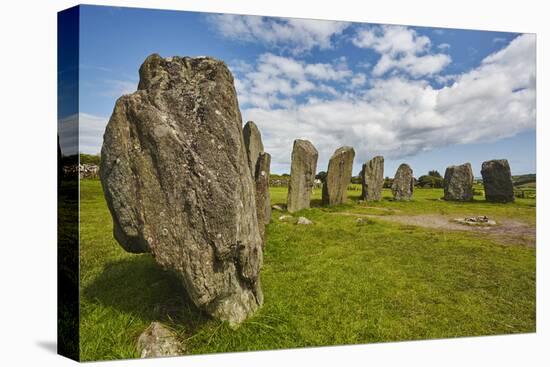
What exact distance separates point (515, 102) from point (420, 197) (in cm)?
835

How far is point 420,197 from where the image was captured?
19953 millimetres

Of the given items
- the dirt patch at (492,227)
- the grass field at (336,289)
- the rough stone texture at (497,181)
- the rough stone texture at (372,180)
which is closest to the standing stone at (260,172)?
the grass field at (336,289)

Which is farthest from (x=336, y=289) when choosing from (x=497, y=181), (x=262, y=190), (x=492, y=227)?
(x=497, y=181)

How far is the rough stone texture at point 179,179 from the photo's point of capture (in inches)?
300

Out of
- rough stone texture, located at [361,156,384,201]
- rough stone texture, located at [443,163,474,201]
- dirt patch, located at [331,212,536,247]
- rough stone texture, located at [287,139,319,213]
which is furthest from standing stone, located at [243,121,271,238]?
rough stone texture, located at [361,156,384,201]

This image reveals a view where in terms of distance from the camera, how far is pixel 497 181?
17.2 meters

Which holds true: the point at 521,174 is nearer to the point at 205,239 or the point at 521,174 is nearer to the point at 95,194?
the point at 205,239

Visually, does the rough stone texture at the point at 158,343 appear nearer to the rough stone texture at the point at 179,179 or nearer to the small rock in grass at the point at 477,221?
the rough stone texture at the point at 179,179

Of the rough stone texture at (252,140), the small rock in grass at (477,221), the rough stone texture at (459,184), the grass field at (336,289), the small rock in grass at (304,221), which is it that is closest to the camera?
the grass field at (336,289)

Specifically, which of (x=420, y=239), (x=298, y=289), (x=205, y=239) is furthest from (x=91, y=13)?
(x=420, y=239)

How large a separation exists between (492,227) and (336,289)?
19.3ft

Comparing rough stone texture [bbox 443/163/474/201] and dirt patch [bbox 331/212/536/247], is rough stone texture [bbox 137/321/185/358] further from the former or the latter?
rough stone texture [bbox 443/163/474/201]

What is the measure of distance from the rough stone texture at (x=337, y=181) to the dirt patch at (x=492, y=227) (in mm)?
3203

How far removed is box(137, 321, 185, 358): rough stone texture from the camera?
803 cm
